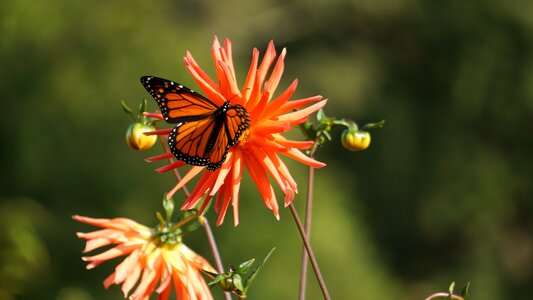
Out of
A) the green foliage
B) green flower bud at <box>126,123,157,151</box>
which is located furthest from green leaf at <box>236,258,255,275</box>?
green flower bud at <box>126,123,157,151</box>

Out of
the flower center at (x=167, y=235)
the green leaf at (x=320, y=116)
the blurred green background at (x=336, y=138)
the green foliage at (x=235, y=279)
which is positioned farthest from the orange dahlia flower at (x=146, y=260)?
the blurred green background at (x=336, y=138)

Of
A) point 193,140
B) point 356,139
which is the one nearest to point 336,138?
point 356,139

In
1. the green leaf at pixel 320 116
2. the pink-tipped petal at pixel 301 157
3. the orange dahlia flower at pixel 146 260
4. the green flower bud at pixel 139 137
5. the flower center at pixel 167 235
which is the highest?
the green leaf at pixel 320 116

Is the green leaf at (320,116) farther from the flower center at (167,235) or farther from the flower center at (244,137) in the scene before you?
the flower center at (167,235)

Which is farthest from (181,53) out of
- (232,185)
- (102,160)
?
(232,185)

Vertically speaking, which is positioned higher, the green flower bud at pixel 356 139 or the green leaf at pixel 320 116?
the green leaf at pixel 320 116

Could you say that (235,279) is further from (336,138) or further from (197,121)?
(336,138)
